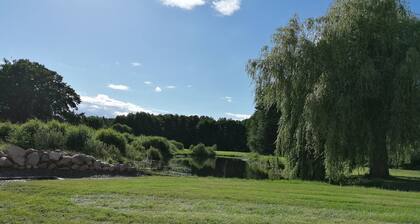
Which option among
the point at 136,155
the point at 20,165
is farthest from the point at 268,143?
the point at 20,165

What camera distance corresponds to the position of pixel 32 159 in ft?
57.9

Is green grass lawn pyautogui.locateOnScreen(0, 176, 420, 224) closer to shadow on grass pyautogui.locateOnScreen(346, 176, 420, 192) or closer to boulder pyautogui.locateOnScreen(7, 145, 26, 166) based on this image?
shadow on grass pyautogui.locateOnScreen(346, 176, 420, 192)

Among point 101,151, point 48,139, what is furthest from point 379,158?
point 48,139

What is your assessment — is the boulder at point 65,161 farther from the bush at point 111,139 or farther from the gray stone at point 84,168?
the bush at point 111,139

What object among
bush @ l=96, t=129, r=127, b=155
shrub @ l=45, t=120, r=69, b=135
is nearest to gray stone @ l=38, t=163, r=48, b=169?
shrub @ l=45, t=120, r=69, b=135

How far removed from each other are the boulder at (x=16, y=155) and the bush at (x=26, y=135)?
7.51 feet

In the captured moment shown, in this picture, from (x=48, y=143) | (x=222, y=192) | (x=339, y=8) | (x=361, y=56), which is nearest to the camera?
(x=222, y=192)

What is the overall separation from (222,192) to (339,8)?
12.1 meters

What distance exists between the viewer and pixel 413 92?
16625 millimetres

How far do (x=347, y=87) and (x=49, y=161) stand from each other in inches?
491

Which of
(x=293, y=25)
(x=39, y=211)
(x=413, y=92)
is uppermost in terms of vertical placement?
(x=293, y=25)

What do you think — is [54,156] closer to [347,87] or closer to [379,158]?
[347,87]

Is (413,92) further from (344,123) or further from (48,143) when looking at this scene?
(48,143)

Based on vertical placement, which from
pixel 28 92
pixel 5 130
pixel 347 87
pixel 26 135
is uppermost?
pixel 28 92
